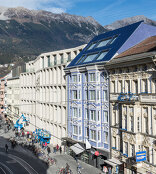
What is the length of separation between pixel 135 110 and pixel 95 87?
32.9 ft

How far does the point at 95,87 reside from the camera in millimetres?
39219

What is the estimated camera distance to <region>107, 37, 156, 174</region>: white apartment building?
29.2 metres

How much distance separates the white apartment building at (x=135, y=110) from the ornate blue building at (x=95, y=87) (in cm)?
259

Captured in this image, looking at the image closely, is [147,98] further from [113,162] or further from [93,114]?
[93,114]

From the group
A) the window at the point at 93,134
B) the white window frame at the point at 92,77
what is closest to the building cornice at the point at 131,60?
the white window frame at the point at 92,77

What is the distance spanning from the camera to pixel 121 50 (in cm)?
3822

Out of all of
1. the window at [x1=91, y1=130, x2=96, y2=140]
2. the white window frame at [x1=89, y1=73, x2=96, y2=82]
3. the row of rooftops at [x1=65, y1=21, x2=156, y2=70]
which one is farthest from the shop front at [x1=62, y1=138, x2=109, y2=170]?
the row of rooftops at [x1=65, y1=21, x2=156, y2=70]

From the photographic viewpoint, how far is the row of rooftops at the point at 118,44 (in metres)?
38.0

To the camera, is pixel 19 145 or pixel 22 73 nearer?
pixel 19 145

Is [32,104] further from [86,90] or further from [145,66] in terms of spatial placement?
[145,66]

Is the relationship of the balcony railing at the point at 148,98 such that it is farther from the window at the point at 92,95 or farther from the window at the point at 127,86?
the window at the point at 92,95

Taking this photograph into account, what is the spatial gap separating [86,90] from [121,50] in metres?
9.06

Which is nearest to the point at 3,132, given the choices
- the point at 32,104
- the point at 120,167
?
the point at 32,104

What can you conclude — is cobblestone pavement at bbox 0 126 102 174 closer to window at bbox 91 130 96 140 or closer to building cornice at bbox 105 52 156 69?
window at bbox 91 130 96 140
